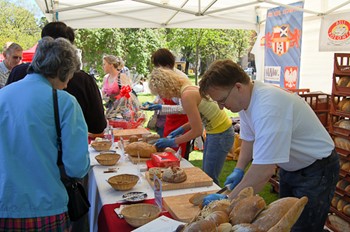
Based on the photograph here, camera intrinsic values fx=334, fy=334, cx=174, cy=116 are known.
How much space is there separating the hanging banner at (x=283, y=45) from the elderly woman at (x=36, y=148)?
363 cm

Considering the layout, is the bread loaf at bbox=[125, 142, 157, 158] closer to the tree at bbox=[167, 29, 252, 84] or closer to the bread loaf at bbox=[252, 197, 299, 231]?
the bread loaf at bbox=[252, 197, 299, 231]

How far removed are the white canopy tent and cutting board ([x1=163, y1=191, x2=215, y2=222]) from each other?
122 inches

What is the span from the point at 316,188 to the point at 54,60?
1.39m

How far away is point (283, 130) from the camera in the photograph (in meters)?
1.34

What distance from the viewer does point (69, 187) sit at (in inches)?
66.4

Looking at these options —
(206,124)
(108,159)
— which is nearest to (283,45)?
(206,124)

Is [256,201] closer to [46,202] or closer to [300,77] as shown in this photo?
[46,202]

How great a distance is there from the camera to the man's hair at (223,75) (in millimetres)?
1463

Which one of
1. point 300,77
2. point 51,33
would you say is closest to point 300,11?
point 300,77

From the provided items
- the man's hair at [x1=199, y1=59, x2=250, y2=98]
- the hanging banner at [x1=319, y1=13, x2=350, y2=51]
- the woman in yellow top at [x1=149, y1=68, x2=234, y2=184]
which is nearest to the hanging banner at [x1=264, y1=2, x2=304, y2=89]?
the hanging banner at [x1=319, y1=13, x2=350, y2=51]

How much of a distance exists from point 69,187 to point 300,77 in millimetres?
3784

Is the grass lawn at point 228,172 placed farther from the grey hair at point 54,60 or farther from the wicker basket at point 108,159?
the grey hair at point 54,60

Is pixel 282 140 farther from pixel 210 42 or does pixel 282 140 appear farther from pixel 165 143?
pixel 210 42

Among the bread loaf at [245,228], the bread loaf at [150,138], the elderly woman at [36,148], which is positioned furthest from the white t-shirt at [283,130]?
the bread loaf at [150,138]
